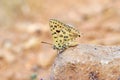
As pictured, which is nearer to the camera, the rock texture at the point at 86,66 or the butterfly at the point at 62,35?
the rock texture at the point at 86,66

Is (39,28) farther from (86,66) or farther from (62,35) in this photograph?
(86,66)

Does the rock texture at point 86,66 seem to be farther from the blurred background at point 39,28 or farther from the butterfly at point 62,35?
the blurred background at point 39,28

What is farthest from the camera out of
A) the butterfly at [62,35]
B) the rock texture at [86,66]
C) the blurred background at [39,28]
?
the blurred background at [39,28]

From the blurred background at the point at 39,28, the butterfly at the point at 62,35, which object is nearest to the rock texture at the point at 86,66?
the butterfly at the point at 62,35

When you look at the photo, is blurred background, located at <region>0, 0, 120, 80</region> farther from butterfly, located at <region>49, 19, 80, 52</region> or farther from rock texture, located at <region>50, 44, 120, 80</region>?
rock texture, located at <region>50, 44, 120, 80</region>

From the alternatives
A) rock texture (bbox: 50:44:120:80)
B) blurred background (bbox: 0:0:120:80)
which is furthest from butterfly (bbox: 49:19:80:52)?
blurred background (bbox: 0:0:120:80)

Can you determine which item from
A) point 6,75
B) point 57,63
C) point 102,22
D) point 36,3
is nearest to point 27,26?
point 36,3
